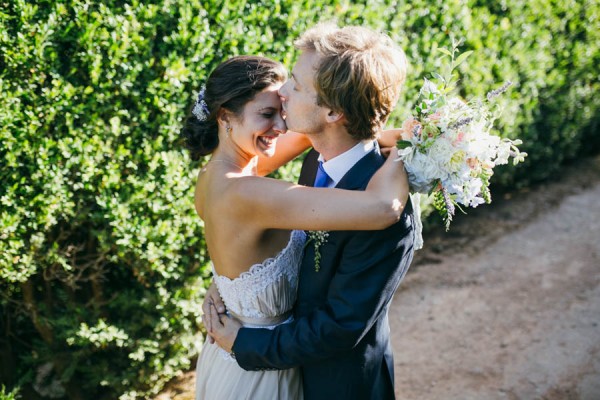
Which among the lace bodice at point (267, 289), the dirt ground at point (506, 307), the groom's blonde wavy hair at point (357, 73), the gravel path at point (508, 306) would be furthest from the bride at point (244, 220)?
the gravel path at point (508, 306)

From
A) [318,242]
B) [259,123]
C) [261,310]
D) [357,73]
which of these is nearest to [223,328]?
[261,310]

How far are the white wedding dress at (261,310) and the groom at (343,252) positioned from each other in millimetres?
119

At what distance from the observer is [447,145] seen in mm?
2502

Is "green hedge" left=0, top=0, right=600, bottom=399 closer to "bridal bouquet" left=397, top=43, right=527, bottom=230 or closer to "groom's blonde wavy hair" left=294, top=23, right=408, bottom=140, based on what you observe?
"groom's blonde wavy hair" left=294, top=23, right=408, bottom=140

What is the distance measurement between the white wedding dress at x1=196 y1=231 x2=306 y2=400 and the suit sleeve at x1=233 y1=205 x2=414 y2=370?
285 mm

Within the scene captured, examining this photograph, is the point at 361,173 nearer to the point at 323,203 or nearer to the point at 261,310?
the point at 323,203

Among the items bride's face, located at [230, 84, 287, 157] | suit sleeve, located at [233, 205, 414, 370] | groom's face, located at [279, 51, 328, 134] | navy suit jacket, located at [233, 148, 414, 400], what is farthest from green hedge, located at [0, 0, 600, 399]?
suit sleeve, located at [233, 205, 414, 370]

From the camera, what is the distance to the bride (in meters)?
2.86

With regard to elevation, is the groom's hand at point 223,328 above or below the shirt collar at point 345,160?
below

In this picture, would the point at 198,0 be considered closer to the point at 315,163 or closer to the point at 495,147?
the point at 315,163

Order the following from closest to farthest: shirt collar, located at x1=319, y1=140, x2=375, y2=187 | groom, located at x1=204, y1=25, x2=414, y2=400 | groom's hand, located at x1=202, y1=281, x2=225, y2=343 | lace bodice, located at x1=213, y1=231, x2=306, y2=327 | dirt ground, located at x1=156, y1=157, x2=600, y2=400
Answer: groom, located at x1=204, y1=25, x2=414, y2=400 < shirt collar, located at x1=319, y1=140, x2=375, y2=187 < lace bodice, located at x1=213, y1=231, x2=306, y2=327 < groom's hand, located at x1=202, y1=281, x2=225, y2=343 < dirt ground, located at x1=156, y1=157, x2=600, y2=400

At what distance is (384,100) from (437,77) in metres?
0.24

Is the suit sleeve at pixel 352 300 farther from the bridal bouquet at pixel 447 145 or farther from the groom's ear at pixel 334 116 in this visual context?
the groom's ear at pixel 334 116

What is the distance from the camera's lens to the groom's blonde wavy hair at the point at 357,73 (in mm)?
2557
